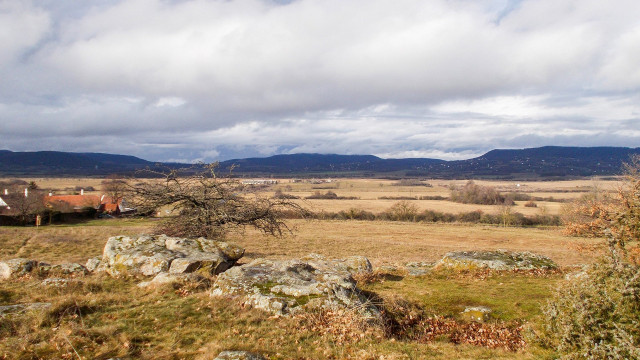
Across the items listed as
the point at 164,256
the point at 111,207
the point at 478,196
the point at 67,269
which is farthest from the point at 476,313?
the point at 478,196

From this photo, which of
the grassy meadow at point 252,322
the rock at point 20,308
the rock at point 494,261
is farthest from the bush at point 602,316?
the rock at point 20,308

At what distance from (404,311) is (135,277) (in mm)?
9246

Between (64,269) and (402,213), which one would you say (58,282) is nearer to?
(64,269)

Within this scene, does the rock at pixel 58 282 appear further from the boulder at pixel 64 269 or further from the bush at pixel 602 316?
the bush at pixel 602 316

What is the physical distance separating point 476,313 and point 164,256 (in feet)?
35.6

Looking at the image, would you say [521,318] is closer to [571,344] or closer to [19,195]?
[571,344]

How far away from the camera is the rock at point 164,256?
1326cm

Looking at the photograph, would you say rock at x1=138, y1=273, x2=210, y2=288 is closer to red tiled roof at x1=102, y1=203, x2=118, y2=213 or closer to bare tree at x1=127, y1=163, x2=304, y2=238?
bare tree at x1=127, y1=163, x2=304, y2=238

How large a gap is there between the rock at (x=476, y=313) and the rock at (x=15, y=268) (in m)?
14.6

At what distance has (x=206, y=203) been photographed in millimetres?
17484

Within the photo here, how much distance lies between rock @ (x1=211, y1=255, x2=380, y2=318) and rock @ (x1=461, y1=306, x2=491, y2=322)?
285cm

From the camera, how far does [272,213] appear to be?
17.8m

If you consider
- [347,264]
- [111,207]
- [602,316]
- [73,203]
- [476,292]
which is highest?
[602,316]

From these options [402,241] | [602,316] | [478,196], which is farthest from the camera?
[478,196]
